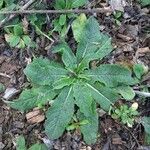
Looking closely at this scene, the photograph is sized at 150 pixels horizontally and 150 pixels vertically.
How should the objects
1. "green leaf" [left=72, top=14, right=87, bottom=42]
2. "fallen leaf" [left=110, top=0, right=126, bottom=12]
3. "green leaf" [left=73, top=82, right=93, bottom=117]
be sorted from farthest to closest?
"fallen leaf" [left=110, top=0, right=126, bottom=12], "green leaf" [left=72, top=14, right=87, bottom=42], "green leaf" [left=73, top=82, right=93, bottom=117]

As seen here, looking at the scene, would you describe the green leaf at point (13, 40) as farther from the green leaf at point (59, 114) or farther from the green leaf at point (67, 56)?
the green leaf at point (59, 114)

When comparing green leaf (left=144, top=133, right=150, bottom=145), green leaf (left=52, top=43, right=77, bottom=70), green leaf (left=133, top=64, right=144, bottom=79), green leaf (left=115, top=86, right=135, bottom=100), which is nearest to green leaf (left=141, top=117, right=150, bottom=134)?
green leaf (left=144, top=133, right=150, bottom=145)

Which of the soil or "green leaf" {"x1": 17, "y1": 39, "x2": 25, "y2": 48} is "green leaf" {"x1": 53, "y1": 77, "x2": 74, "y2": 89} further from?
"green leaf" {"x1": 17, "y1": 39, "x2": 25, "y2": 48}

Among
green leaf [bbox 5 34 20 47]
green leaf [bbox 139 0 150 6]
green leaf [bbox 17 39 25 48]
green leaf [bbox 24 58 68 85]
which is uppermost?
green leaf [bbox 139 0 150 6]

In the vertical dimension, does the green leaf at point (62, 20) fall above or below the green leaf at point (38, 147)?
above

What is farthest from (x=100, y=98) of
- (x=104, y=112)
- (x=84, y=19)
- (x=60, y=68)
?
(x=84, y=19)

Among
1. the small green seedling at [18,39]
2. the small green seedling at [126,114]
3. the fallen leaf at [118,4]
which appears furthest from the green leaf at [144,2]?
the small green seedling at [18,39]

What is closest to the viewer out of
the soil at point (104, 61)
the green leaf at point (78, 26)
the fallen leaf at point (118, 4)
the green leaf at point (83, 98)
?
the green leaf at point (83, 98)
